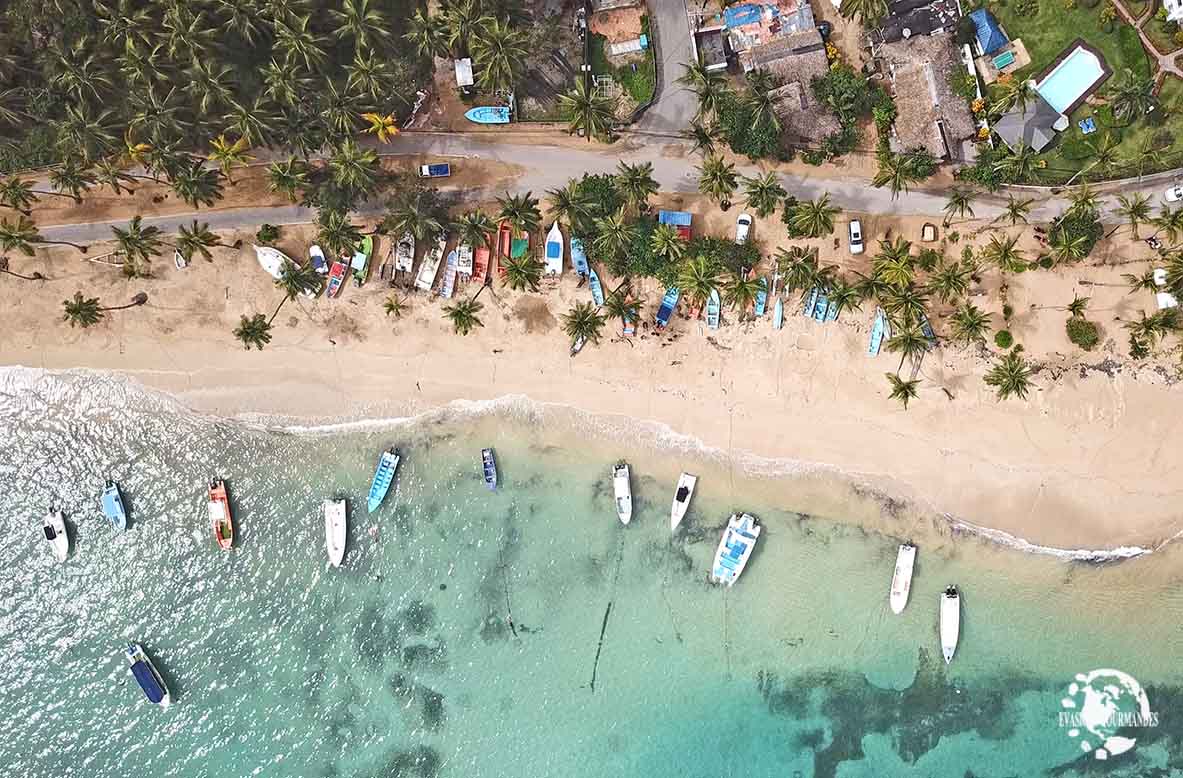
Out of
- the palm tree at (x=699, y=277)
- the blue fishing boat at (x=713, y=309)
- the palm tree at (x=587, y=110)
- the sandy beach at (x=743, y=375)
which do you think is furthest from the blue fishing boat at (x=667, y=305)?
the palm tree at (x=587, y=110)

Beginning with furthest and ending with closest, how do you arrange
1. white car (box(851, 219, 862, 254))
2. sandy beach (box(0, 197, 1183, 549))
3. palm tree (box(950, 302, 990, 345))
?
1. sandy beach (box(0, 197, 1183, 549))
2. white car (box(851, 219, 862, 254))
3. palm tree (box(950, 302, 990, 345))

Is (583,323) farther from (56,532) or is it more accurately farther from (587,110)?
(56,532)

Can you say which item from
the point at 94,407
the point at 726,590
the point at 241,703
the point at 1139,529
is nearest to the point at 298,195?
the point at 94,407

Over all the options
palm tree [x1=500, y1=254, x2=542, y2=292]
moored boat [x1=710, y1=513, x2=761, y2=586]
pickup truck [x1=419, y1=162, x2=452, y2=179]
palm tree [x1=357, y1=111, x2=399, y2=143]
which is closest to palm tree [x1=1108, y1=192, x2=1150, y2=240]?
moored boat [x1=710, y1=513, x2=761, y2=586]

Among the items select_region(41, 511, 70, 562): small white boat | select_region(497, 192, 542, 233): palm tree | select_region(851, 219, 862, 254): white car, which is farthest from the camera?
select_region(41, 511, 70, 562): small white boat

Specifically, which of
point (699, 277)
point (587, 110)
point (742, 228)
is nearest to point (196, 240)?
point (587, 110)

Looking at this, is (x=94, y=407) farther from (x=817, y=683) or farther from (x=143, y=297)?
(x=817, y=683)

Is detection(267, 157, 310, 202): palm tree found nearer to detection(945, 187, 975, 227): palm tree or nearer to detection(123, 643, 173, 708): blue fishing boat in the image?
detection(123, 643, 173, 708): blue fishing boat
